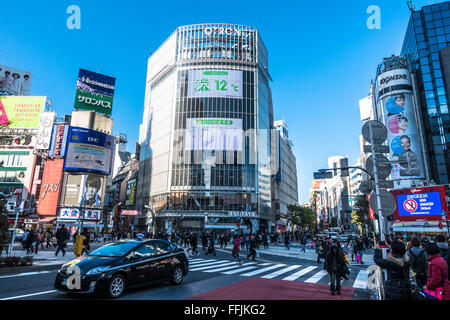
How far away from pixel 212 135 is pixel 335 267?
170ft

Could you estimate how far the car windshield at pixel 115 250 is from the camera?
8.13m

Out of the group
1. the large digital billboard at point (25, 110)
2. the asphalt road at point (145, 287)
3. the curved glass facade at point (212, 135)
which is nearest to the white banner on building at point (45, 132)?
the large digital billboard at point (25, 110)

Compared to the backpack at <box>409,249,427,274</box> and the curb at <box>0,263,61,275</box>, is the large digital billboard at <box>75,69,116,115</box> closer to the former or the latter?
the curb at <box>0,263,61,275</box>

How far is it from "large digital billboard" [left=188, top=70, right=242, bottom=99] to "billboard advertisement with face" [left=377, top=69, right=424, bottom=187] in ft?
96.3

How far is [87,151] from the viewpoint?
6059cm

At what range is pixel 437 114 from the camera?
53000mm

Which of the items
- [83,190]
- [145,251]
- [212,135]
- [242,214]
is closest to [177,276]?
[145,251]

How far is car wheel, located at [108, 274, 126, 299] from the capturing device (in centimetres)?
724

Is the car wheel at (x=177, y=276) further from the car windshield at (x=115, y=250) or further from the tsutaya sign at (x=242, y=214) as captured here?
the tsutaya sign at (x=242, y=214)

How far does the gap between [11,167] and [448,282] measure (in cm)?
8020
